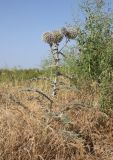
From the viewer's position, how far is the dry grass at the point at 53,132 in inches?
258

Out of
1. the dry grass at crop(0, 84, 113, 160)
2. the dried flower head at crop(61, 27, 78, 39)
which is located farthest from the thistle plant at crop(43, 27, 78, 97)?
the dry grass at crop(0, 84, 113, 160)

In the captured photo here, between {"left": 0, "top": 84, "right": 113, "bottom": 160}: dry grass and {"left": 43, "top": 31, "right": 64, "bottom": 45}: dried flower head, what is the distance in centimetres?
155

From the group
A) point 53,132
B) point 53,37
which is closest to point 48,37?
point 53,37

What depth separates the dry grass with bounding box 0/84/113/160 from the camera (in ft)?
21.5

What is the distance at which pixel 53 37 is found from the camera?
32.8 ft

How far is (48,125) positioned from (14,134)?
65 cm

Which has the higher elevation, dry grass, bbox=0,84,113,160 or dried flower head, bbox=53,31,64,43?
dried flower head, bbox=53,31,64,43

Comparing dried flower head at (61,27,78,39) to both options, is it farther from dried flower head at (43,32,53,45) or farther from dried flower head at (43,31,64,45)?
dried flower head at (43,32,53,45)

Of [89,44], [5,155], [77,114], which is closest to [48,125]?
[5,155]

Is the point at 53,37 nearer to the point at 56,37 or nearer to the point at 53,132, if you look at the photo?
the point at 56,37

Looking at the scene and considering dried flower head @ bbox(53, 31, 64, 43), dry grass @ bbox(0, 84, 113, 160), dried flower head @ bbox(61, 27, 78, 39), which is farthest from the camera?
dried flower head @ bbox(61, 27, 78, 39)

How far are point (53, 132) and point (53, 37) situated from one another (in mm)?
3451

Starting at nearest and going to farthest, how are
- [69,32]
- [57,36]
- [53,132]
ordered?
1. [53,132]
2. [57,36]
3. [69,32]

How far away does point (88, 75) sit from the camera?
10.8 metres
